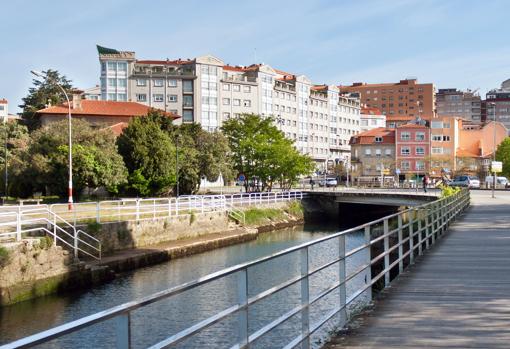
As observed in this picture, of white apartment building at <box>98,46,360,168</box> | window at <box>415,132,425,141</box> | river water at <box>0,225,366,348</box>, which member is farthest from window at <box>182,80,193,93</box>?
river water at <box>0,225,366,348</box>

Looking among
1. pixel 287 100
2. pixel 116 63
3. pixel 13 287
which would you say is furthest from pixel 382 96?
pixel 13 287

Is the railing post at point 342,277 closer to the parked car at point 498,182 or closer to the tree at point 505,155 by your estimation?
the parked car at point 498,182

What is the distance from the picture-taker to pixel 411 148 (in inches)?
4136

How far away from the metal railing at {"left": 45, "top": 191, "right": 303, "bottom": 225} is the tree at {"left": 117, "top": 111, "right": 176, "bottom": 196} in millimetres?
7472

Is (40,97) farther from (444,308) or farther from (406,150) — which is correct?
(444,308)

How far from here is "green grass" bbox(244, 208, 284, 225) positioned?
48250 mm

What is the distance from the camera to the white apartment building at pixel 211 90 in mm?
98938

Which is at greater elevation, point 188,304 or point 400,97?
point 400,97

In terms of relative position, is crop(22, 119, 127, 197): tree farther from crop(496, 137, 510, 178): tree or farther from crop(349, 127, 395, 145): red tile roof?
crop(349, 127, 395, 145): red tile roof

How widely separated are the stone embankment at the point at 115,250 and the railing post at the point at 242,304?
17227 millimetres

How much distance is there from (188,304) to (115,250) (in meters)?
13.5

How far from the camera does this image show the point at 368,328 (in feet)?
25.5

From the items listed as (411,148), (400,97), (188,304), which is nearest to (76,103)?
(411,148)

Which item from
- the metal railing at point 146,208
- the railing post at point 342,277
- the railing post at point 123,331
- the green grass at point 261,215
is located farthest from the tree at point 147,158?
the railing post at point 123,331
